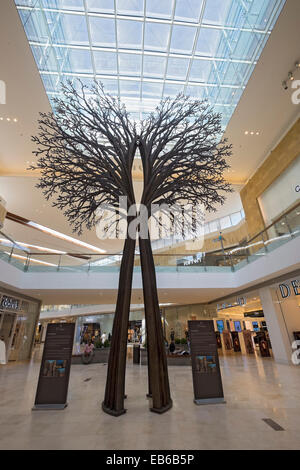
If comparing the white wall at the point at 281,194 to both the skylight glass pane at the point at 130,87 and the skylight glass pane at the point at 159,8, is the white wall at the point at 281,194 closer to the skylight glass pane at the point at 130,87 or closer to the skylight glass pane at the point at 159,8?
the skylight glass pane at the point at 159,8

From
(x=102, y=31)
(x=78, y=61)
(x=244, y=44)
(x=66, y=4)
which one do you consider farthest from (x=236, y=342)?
(x=66, y=4)

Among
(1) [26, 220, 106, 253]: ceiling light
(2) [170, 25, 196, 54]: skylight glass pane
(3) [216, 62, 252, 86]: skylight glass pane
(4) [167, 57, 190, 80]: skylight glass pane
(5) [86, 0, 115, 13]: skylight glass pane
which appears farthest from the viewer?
(1) [26, 220, 106, 253]: ceiling light

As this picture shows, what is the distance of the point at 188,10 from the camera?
8836 mm

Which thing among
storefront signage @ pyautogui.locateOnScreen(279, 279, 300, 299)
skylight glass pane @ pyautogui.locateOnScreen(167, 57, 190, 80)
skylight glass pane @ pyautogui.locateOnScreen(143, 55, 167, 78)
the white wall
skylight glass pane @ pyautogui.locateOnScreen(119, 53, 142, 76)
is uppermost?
skylight glass pane @ pyautogui.locateOnScreen(119, 53, 142, 76)

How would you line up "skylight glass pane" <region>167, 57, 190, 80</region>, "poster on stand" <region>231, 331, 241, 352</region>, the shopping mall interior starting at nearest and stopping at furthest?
the shopping mall interior
"skylight glass pane" <region>167, 57, 190, 80</region>
"poster on stand" <region>231, 331, 241, 352</region>

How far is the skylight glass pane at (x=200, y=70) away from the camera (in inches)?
419

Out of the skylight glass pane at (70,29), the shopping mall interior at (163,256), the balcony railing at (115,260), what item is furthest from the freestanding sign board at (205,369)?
the skylight glass pane at (70,29)

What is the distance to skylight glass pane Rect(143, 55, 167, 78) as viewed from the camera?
1048 centimetres

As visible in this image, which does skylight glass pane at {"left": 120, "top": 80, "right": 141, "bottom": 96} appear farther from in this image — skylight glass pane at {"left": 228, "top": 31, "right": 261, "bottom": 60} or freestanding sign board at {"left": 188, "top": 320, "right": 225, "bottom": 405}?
freestanding sign board at {"left": 188, "top": 320, "right": 225, "bottom": 405}

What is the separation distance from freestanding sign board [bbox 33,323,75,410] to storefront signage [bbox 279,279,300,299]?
890 centimetres

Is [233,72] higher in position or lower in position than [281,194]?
higher

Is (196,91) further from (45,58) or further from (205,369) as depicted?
(205,369)

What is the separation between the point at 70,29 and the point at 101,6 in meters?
1.60

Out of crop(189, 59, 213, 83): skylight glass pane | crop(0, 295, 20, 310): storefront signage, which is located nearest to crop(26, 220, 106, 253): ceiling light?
crop(0, 295, 20, 310): storefront signage
